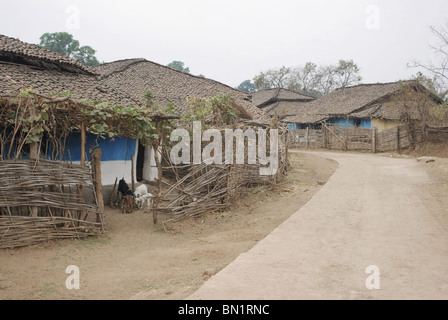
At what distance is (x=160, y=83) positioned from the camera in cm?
1853

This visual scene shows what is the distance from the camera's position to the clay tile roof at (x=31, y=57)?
1054cm

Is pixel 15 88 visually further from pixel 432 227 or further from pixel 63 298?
pixel 432 227

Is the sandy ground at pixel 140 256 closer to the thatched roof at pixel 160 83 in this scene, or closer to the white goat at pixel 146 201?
the white goat at pixel 146 201

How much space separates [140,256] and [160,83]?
1393 centimetres

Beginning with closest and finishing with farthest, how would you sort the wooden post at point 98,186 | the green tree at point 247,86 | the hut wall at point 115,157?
the wooden post at point 98,186 → the hut wall at point 115,157 → the green tree at point 247,86

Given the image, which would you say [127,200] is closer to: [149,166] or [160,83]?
[149,166]

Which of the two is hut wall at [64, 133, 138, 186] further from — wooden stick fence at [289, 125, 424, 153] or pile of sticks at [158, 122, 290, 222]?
wooden stick fence at [289, 125, 424, 153]

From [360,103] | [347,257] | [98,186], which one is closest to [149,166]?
[98,186]

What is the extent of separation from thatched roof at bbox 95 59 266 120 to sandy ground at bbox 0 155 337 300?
26.9 ft

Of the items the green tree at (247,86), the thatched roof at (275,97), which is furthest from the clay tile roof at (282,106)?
the green tree at (247,86)

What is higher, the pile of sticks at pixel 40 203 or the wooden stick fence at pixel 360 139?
the wooden stick fence at pixel 360 139

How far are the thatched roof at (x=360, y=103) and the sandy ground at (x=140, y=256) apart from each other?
1872 cm
